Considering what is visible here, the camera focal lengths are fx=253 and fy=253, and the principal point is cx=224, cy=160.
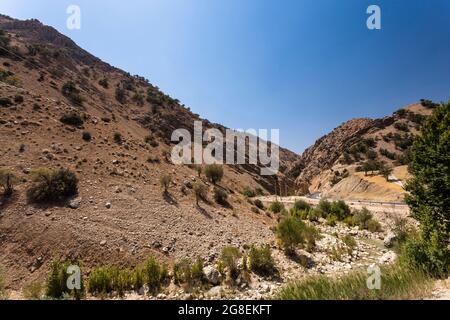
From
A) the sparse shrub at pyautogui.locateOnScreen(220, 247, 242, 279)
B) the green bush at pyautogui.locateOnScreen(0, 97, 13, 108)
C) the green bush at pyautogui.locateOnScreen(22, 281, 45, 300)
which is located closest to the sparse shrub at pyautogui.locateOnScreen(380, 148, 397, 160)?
the sparse shrub at pyautogui.locateOnScreen(220, 247, 242, 279)

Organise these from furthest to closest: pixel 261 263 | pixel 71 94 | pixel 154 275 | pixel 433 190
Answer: pixel 71 94 → pixel 261 263 → pixel 154 275 → pixel 433 190

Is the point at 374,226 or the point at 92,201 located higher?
the point at 92,201

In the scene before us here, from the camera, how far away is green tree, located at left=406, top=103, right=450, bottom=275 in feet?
29.3

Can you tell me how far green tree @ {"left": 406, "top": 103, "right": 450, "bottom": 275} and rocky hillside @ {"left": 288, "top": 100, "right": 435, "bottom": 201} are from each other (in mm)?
21204

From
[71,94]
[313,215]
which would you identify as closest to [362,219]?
[313,215]

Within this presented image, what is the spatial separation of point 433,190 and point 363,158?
53482 millimetres

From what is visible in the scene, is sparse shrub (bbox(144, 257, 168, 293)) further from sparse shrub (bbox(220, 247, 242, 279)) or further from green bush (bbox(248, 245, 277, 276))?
green bush (bbox(248, 245, 277, 276))

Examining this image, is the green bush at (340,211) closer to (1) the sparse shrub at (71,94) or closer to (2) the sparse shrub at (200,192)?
(2) the sparse shrub at (200,192)

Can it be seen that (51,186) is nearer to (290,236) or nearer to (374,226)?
(290,236)

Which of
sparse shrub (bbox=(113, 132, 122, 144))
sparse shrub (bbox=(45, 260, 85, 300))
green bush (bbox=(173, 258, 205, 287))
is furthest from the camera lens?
sparse shrub (bbox=(113, 132, 122, 144))

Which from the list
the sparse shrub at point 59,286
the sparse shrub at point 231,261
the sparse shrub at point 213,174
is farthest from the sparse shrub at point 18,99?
the sparse shrub at point 231,261

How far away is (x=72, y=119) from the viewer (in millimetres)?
26469

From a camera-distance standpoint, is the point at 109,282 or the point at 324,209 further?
the point at 324,209

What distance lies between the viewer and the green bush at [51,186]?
15.2m
